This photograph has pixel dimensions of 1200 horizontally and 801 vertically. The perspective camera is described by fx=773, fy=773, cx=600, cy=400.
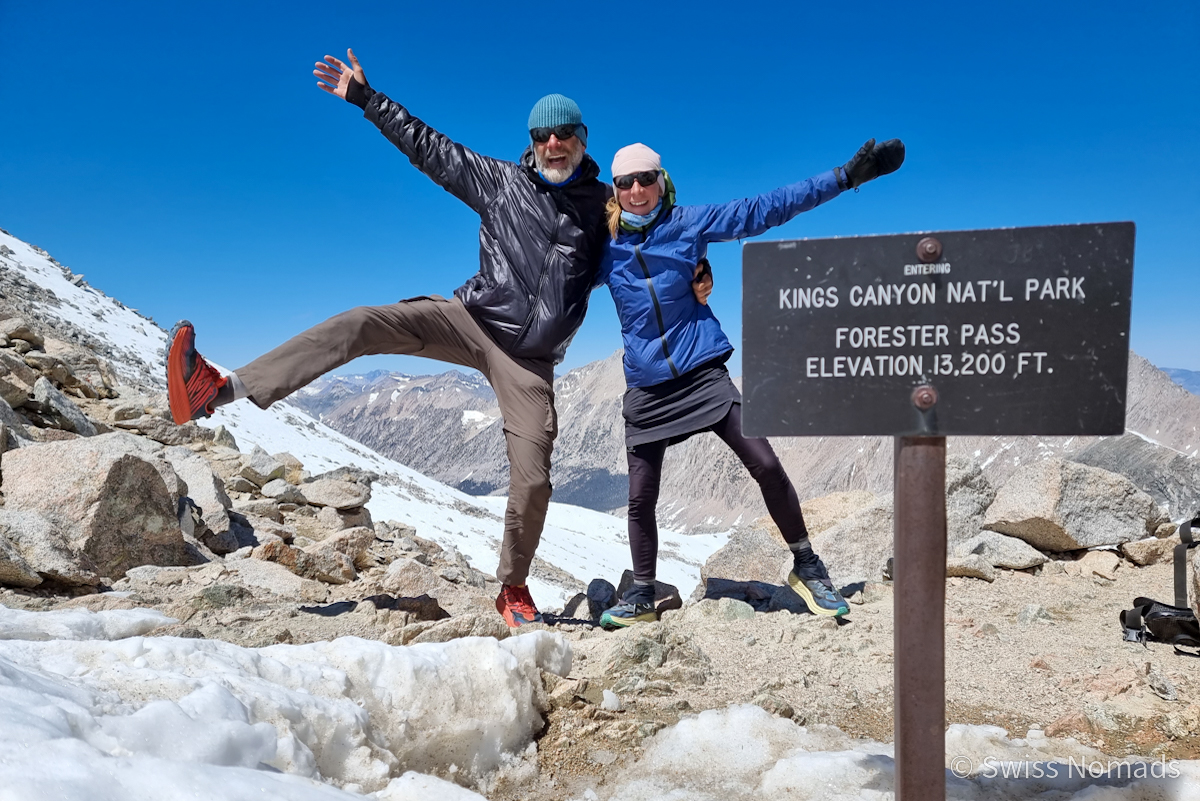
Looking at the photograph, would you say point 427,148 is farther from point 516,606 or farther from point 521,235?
point 516,606

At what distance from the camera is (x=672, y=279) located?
15.0 feet

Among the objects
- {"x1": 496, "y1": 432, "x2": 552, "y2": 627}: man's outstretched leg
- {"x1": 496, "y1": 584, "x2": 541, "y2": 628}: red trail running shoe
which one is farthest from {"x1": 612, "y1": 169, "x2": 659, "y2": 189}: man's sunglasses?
{"x1": 496, "y1": 584, "x2": 541, "y2": 628}: red trail running shoe

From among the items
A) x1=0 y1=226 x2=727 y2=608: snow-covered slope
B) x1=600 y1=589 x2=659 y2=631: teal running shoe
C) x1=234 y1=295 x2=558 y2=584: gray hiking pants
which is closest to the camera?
x1=234 y1=295 x2=558 y2=584: gray hiking pants

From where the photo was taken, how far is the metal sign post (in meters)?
2.17

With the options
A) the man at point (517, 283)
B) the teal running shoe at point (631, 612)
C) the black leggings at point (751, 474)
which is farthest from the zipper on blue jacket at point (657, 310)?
the teal running shoe at point (631, 612)

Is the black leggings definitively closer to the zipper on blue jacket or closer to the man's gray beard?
the zipper on blue jacket

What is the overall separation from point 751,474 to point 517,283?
187cm

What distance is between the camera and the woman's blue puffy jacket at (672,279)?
4.55m

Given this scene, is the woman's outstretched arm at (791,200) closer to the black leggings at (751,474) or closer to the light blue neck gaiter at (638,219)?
the light blue neck gaiter at (638,219)

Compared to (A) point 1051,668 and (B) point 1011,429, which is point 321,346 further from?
(A) point 1051,668

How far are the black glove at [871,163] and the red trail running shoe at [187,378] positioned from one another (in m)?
3.58

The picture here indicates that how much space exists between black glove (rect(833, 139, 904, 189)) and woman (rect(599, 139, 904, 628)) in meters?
0.26

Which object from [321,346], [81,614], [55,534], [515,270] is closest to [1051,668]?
[515,270]

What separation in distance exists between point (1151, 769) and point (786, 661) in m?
1.80
